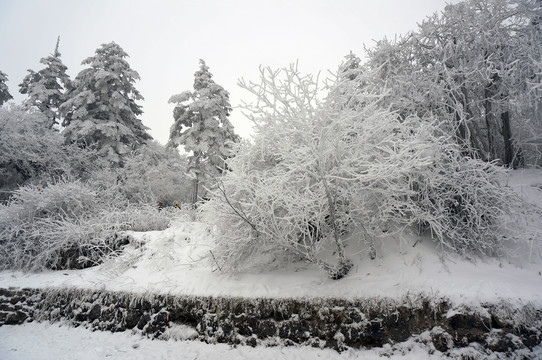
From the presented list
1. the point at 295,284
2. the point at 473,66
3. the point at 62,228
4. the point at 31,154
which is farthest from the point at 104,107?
the point at 473,66

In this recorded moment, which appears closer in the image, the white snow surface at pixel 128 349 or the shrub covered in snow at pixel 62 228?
the white snow surface at pixel 128 349

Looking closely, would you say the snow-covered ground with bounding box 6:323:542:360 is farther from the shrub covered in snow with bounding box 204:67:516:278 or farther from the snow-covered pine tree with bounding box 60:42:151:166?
the snow-covered pine tree with bounding box 60:42:151:166

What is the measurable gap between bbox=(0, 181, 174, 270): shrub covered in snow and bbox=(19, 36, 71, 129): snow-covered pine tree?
1141 centimetres

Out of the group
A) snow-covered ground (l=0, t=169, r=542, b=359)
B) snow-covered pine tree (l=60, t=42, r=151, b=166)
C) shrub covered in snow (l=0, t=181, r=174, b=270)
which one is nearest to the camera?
snow-covered ground (l=0, t=169, r=542, b=359)

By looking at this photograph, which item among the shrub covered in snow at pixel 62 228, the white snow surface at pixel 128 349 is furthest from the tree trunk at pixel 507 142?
the shrub covered in snow at pixel 62 228

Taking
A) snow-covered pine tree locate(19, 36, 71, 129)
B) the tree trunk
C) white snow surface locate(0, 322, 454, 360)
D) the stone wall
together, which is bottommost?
white snow surface locate(0, 322, 454, 360)

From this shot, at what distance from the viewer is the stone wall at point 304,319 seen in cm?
388

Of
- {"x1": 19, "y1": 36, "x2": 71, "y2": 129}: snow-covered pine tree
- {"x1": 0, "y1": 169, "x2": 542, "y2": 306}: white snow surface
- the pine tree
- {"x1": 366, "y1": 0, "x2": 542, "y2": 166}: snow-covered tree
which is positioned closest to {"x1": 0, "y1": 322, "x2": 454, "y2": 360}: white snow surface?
{"x1": 0, "y1": 169, "x2": 542, "y2": 306}: white snow surface

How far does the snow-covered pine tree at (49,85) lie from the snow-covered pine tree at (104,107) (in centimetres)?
172

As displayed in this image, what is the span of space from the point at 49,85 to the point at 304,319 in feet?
72.9

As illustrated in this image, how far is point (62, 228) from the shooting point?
7754mm

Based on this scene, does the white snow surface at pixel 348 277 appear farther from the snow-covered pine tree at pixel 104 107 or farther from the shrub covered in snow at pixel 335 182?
the snow-covered pine tree at pixel 104 107

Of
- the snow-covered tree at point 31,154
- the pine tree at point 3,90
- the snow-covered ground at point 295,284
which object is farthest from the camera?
the pine tree at point 3,90

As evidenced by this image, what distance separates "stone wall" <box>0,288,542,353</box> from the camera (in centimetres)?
388
